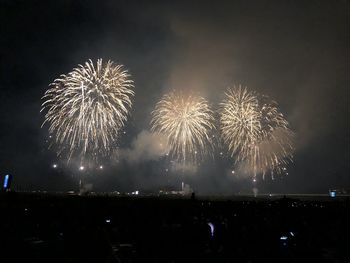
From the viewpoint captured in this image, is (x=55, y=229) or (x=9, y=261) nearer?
(x=9, y=261)

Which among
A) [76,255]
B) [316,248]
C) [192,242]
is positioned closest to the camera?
[76,255]

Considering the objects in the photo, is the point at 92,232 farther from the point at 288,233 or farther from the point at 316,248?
the point at 288,233

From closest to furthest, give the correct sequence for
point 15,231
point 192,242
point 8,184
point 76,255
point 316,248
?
1. point 76,255
2. point 192,242
3. point 316,248
4. point 15,231
5. point 8,184

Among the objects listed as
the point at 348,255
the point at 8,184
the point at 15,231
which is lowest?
the point at 348,255

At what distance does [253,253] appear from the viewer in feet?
57.2

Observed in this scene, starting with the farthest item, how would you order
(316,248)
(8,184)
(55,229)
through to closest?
(8,184)
(55,229)
(316,248)

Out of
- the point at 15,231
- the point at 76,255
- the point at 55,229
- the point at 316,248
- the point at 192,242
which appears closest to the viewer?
the point at 76,255

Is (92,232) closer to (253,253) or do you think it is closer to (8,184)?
(253,253)

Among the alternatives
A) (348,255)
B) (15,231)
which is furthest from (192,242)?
(15,231)

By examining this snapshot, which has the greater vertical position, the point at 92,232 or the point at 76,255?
the point at 92,232

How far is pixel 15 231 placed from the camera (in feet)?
66.6

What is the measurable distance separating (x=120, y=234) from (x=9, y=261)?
1028 centimetres

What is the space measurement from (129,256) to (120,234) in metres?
6.88

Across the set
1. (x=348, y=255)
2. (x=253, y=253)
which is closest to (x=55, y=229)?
(x=253, y=253)
